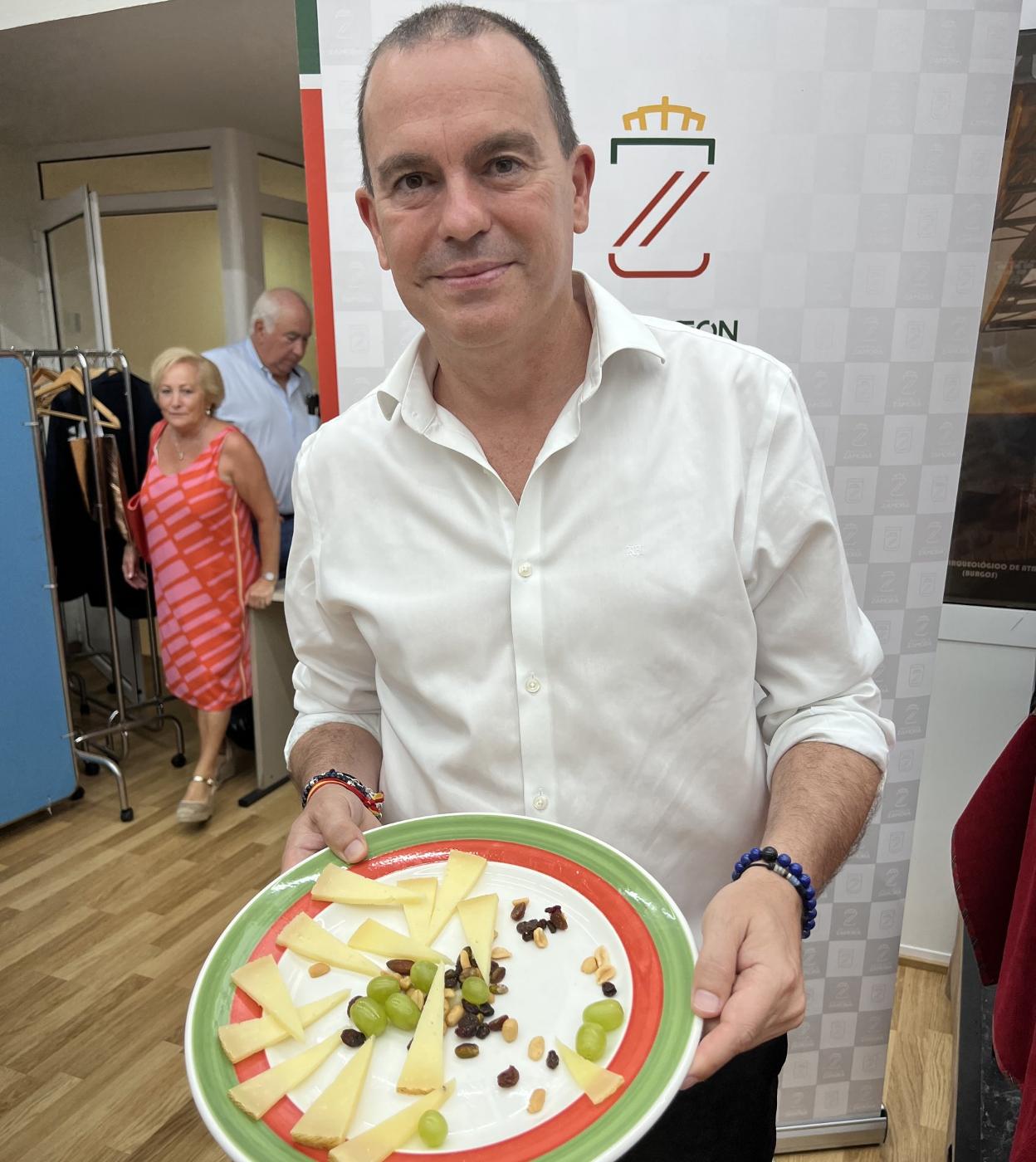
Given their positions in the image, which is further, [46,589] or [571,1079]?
[46,589]

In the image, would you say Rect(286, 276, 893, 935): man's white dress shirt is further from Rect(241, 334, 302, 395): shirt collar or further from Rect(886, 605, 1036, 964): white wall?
Rect(241, 334, 302, 395): shirt collar

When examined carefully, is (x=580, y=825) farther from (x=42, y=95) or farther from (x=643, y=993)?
(x=42, y=95)

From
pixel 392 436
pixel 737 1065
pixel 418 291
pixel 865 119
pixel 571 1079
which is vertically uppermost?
pixel 865 119

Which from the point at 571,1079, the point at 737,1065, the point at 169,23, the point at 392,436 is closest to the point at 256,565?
the point at 169,23

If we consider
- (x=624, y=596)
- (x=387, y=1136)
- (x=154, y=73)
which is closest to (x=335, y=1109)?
(x=387, y=1136)

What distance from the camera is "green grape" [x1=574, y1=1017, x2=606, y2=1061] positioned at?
0.71m

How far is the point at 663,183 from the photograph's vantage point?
1461 mm

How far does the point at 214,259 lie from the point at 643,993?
6043 mm

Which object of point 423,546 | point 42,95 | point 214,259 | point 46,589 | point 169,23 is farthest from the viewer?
point 214,259

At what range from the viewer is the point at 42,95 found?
15.1ft

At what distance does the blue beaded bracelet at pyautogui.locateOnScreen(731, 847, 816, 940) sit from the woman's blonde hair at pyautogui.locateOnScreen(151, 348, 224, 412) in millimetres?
3197

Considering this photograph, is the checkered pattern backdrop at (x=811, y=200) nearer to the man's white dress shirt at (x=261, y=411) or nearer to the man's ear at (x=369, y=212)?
the man's ear at (x=369, y=212)

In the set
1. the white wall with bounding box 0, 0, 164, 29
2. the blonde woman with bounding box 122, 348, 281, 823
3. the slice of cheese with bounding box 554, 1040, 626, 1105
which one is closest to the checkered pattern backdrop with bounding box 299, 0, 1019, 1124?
the slice of cheese with bounding box 554, 1040, 626, 1105

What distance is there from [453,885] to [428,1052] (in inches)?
6.9
